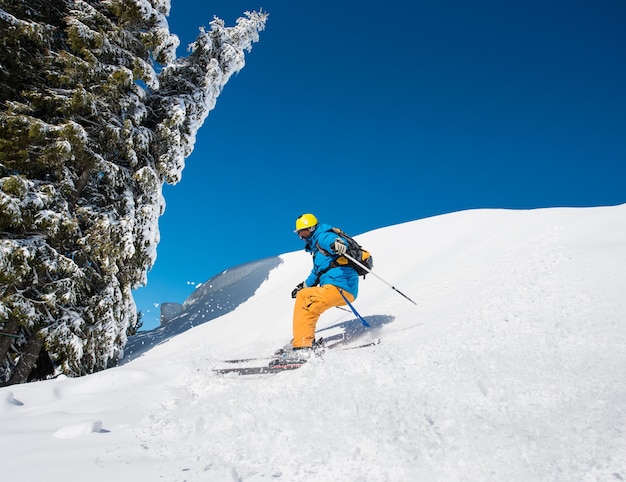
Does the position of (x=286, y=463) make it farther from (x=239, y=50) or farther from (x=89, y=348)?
(x=239, y=50)

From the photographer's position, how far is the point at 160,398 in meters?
3.76

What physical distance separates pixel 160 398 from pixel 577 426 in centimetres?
345

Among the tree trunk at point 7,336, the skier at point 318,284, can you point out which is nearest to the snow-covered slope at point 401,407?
the skier at point 318,284

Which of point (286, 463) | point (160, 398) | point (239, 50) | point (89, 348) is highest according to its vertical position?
point (239, 50)

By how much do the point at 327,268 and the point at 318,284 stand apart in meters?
0.40

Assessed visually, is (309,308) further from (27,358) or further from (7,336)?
(7,336)

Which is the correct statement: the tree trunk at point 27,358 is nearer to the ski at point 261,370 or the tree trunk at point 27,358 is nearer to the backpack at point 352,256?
the ski at point 261,370

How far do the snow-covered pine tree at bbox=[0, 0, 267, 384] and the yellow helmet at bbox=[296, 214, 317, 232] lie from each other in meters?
4.66

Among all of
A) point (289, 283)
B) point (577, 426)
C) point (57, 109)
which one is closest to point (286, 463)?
point (577, 426)

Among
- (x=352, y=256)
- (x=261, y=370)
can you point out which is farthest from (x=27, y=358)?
(x=352, y=256)

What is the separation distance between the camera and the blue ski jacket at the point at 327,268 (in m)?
6.25

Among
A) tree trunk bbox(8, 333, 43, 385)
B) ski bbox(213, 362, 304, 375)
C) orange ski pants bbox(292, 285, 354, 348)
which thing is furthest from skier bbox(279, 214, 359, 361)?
tree trunk bbox(8, 333, 43, 385)

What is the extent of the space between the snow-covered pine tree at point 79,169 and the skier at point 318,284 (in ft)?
15.9

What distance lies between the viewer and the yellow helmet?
6.55 m
